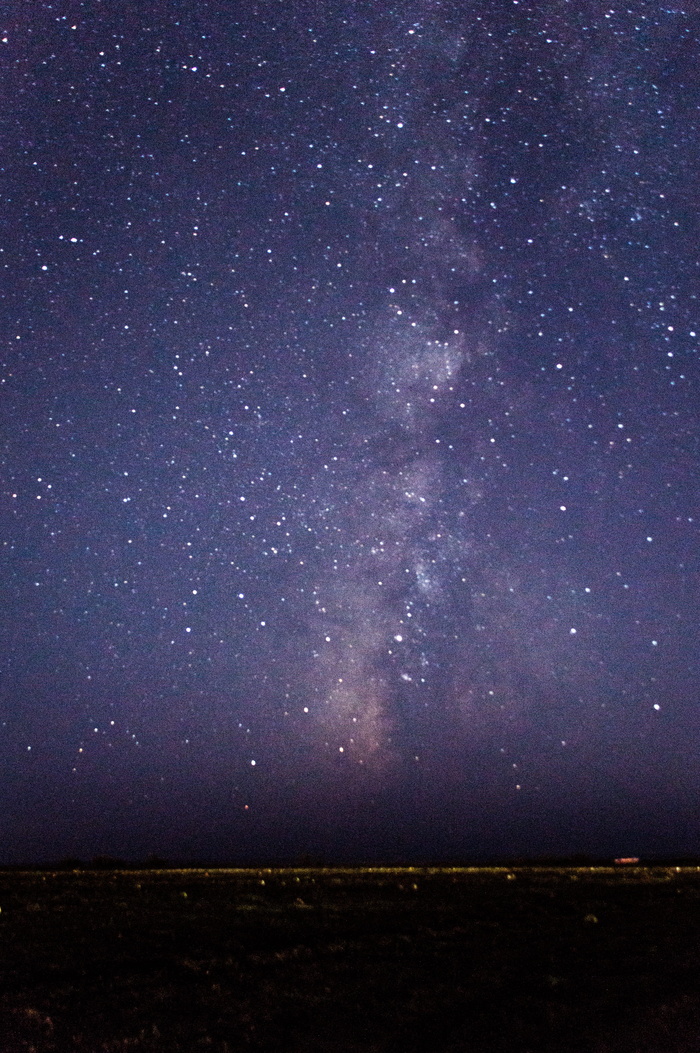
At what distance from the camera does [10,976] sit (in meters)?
12.1

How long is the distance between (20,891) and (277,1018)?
18712 mm

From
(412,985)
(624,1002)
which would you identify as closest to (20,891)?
(412,985)

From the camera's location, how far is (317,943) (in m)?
15.2

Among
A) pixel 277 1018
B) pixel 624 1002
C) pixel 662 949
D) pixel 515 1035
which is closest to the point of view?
pixel 515 1035

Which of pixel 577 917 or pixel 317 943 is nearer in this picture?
pixel 317 943

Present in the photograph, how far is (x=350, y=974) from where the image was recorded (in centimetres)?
1239

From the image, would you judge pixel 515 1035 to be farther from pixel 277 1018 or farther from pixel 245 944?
pixel 245 944

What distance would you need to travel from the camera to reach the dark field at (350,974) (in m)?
9.23

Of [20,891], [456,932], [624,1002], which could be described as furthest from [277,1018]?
[20,891]

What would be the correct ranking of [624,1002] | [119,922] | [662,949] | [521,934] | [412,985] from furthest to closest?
[119,922] < [521,934] < [662,949] < [412,985] < [624,1002]

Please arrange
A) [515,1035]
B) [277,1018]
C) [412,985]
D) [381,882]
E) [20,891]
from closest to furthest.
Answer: [515,1035] → [277,1018] → [412,985] → [20,891] → [381,882]

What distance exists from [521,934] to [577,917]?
131 inches

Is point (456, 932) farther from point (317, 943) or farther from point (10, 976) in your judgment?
point (10, 976)

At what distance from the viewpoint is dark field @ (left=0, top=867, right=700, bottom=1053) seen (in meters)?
9.23
